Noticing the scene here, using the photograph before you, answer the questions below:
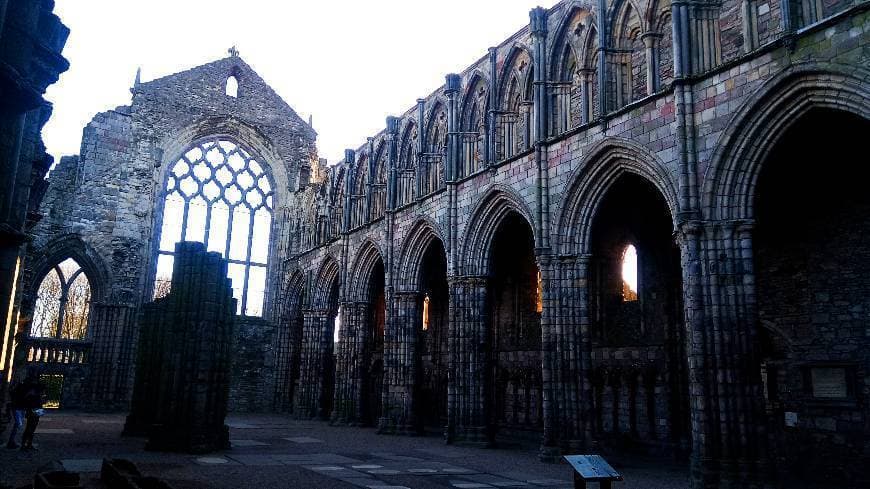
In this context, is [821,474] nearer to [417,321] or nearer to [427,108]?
[417,321]

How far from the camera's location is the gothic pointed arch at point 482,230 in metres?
16.9

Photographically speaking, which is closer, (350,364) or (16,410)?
(16,410)

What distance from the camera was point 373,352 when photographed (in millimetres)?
25703

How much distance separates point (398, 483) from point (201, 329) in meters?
5.85

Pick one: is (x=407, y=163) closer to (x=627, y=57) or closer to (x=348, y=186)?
(x=348, y=186)

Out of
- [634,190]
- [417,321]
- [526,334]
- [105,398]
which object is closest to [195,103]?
[105,398]

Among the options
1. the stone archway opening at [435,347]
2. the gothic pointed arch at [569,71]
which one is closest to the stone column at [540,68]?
the gothic pointed arch at [569,71]

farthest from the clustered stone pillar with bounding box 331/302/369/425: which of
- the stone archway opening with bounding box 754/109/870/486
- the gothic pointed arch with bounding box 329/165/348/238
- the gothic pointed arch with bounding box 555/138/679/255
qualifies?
the stone archway opening with bounding box 754/109/870/486

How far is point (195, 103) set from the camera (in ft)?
97.3

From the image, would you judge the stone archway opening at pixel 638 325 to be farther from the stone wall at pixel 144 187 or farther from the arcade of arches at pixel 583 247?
the stone wall at pixel 144 187

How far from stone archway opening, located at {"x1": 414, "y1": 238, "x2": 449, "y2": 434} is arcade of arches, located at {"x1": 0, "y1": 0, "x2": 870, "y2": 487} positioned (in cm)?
10

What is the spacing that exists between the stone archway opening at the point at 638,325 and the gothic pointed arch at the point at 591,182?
0.75ft

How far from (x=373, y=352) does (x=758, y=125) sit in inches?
693

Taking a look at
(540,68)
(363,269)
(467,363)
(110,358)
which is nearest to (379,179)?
(363,269)
